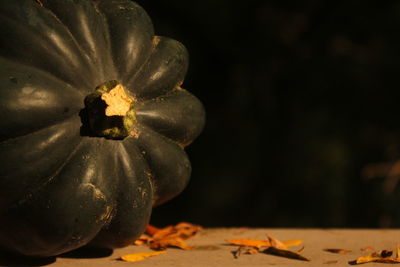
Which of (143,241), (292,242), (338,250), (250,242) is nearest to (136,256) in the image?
(143,241)

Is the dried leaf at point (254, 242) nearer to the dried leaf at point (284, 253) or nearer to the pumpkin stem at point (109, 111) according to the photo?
the dried leaf at point (284, 253)

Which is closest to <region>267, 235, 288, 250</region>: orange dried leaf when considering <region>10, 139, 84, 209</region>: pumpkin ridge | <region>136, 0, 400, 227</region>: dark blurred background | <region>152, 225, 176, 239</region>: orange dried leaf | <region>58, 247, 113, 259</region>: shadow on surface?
<region>152, 225, 176, 239</region>: orange dried leaf

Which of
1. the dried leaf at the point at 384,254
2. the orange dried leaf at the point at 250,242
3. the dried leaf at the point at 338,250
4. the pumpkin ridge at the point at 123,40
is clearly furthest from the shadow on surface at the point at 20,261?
the dried leaf at the point at 384,254

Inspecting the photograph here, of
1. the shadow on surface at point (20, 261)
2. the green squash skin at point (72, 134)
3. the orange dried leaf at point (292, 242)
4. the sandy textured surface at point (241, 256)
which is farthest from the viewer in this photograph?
the orange dried leaf at point (292, 242)

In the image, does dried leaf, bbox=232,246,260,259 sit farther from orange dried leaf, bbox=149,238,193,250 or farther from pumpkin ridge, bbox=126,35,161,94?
pumpkin ridge, bbox=126,35,161,94

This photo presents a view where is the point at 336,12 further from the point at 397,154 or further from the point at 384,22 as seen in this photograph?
the point at 397,154

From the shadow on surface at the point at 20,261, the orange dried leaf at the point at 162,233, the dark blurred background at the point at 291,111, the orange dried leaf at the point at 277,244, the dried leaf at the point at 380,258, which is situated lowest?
the shadow on surface at the point at 20,261
